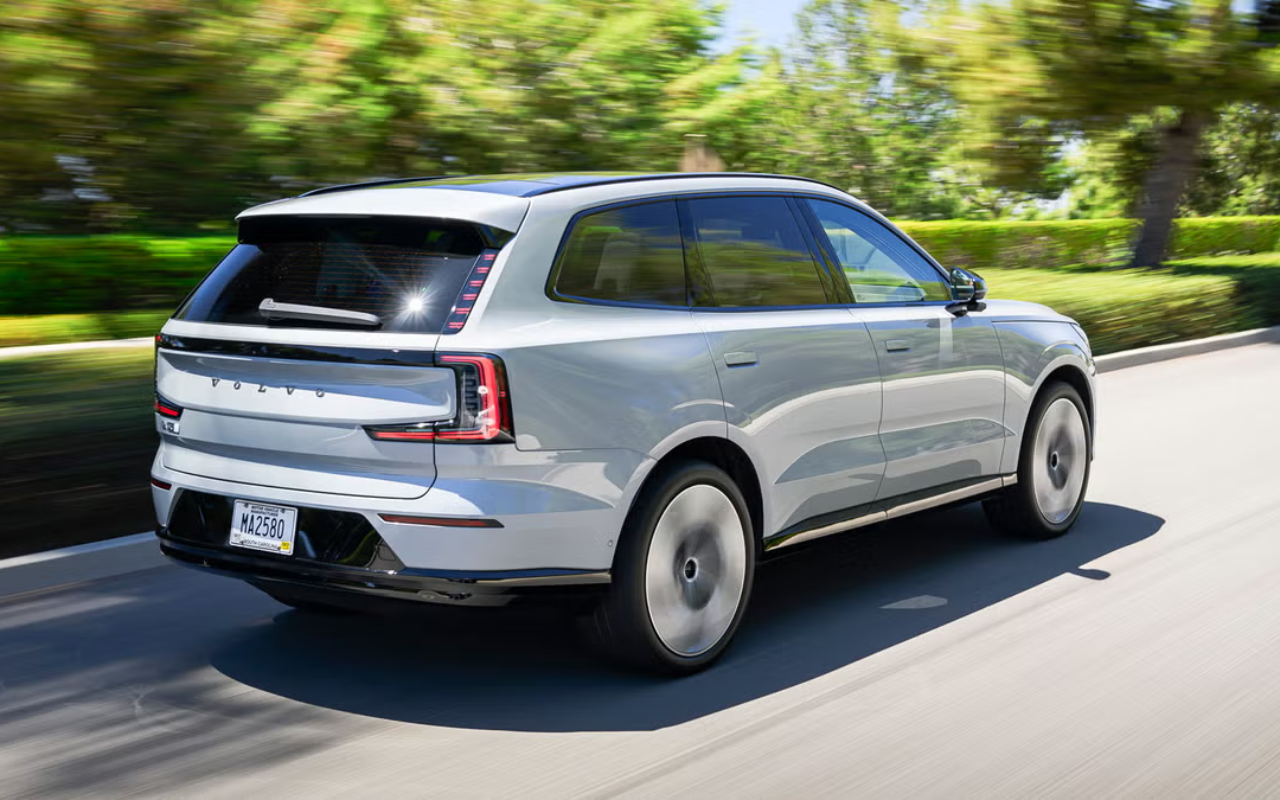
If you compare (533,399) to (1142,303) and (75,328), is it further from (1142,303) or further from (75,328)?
(1142,303)

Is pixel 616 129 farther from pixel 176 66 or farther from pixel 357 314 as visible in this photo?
pixel 357 314

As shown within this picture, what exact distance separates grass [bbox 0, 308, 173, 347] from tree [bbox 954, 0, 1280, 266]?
1481 centimetres

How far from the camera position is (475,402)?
4.22 meters

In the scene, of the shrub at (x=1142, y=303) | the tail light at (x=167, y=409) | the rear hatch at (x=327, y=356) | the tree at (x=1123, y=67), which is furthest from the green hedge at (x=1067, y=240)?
the rear hatch at (x=327, y=356)

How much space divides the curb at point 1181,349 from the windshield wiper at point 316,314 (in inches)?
468

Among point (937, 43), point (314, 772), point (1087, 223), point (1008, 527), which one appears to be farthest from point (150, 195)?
point (1087, 223)

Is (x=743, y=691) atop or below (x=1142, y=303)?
atop

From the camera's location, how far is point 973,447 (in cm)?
643

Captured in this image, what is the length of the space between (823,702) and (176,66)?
8.81 meters

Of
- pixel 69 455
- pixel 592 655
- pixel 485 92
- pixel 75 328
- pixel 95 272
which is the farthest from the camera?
pixel 485 92

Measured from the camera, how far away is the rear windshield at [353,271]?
4391 mm

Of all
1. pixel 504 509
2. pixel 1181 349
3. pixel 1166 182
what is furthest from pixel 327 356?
pixel 1166 182

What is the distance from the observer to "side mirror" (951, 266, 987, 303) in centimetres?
641

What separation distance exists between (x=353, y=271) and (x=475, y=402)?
70 cm
